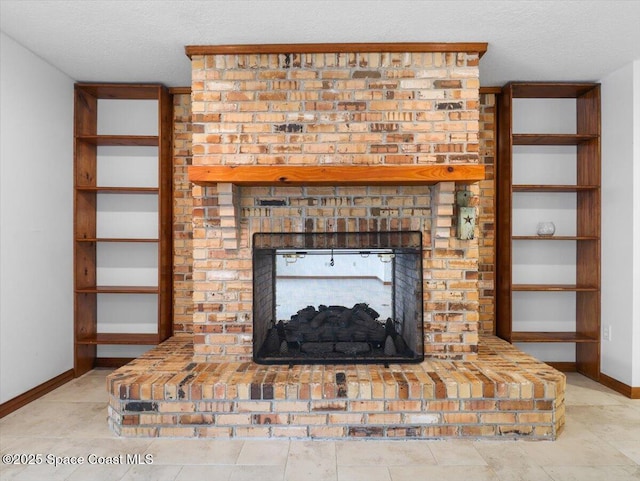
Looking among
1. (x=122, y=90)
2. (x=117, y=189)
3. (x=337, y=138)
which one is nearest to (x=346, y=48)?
(x=337, y=138)

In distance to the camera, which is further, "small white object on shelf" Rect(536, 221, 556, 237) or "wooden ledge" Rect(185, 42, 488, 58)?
"small white object on shelf" Rect(536, 221, 556, 237)

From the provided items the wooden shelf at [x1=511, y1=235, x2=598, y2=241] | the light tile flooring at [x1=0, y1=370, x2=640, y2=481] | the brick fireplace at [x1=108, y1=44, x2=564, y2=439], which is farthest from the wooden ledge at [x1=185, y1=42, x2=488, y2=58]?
the light tile flooring at [x1=0, y1=370, x2=640, y2=481]

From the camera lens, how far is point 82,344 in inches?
140

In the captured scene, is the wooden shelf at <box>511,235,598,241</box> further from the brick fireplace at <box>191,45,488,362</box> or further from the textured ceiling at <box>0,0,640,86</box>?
the textured ceiling at <box>0,0,640,86</box>

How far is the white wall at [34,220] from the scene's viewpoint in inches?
112

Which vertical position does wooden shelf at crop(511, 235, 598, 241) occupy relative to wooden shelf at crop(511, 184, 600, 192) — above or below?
below

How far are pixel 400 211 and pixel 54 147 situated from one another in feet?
8.34

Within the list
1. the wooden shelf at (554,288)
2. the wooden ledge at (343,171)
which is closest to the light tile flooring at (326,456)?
the wooden shelf at (554,288)

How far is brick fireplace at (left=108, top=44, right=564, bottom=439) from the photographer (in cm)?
266

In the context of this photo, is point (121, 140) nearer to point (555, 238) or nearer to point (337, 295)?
point (337, 295)

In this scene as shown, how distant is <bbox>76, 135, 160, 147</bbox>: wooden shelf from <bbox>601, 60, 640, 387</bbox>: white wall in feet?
11.3

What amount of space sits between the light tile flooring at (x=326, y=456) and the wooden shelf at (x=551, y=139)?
2000 millimetres

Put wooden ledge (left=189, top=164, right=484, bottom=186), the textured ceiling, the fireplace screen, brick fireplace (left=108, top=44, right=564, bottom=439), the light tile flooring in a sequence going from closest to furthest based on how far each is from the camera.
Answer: the light tile flooring
the textured ceiling
wooden ledge (left=189, top=164, right=484, bottom=186)
brick fireplace (left=108, top=44, right=564, bottom=439)
the fireplace screen

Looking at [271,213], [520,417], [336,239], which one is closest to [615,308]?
[520,417]
